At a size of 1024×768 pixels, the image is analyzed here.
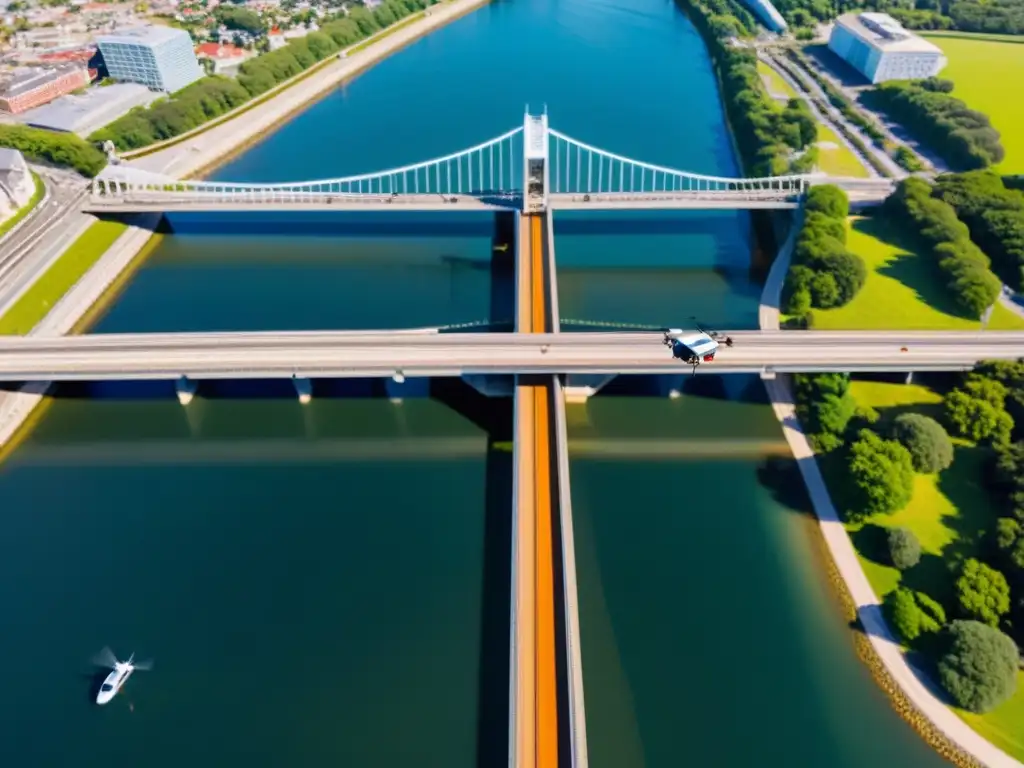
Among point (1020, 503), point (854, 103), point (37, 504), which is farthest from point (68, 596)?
point (854, 103)

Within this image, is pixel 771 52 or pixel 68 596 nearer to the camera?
pixel 68 596

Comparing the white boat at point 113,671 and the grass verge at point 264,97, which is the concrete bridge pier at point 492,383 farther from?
the grass verge at point 264,97

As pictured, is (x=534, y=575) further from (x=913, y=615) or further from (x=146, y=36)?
(x=146, y=36)

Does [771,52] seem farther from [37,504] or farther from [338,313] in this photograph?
[37,504]

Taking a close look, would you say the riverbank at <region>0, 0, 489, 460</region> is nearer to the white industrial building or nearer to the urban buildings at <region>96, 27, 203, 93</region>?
the white industrial building

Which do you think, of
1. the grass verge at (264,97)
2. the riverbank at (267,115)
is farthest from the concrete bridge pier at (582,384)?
the grass verge at (264,97)
